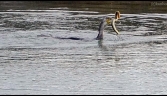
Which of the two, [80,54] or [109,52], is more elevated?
[109,52]

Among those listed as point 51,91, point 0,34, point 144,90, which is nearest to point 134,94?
point 144,90

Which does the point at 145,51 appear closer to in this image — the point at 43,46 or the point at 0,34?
the point at 43,46

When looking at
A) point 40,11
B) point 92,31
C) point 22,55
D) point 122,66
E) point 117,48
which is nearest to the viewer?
point 122,66

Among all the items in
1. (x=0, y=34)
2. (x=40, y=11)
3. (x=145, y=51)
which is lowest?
(x=145, y=51)

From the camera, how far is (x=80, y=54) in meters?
18.1

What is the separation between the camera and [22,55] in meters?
17.9

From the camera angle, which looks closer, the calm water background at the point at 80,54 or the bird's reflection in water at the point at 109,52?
the calm water background at the point at 80,54

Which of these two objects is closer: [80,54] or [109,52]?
[80,54]

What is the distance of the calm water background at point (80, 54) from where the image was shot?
1385 centimetres

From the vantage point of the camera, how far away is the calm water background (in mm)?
13852

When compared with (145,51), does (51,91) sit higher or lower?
lower

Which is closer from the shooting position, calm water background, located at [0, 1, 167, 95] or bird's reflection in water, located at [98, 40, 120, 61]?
calm water background, located at [0, 1, 167, 95]

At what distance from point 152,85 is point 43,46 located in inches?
257

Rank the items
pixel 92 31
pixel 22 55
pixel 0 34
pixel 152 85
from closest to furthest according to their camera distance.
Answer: pixel 152 85 < pixel 22 55 < pixel 0 34 < pixel 92 31
